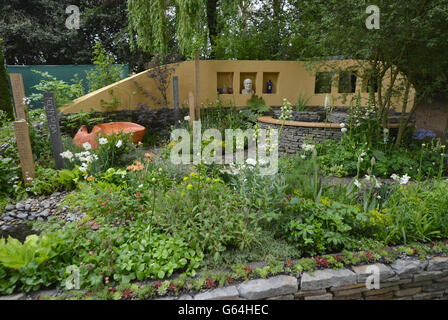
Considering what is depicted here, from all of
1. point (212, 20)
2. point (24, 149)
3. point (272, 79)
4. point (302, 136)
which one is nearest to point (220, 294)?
point (24, 149)

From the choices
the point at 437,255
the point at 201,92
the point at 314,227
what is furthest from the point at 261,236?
the point at 201,92

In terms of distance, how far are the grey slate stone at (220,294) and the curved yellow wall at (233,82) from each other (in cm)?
513

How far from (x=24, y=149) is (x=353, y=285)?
4.02m

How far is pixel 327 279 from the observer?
2.15 m

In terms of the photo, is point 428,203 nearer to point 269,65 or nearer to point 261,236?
point 261,236

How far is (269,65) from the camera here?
762 centimetres

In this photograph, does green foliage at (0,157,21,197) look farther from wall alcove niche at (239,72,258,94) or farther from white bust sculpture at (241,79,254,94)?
wall alcove niche at (239,72,258,94)

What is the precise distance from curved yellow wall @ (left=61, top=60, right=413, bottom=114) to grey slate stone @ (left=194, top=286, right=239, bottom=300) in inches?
202

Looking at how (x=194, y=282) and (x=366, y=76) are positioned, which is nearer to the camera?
(x=194, y=282)

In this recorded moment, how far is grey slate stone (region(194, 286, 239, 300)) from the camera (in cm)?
198

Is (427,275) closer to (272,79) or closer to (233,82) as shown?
(233,82)

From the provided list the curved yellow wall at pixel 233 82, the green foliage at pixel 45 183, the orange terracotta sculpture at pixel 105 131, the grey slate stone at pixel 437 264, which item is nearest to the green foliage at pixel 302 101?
the curved yellow wall at pixel 233 82

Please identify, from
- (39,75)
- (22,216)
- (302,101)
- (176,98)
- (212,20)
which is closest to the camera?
(22,216)
